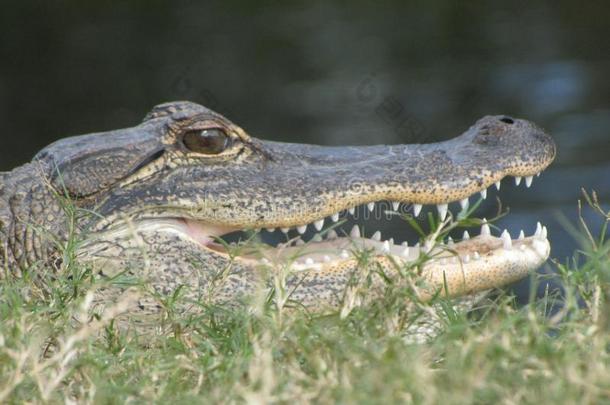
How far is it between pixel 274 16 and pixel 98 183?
1002 centimetres

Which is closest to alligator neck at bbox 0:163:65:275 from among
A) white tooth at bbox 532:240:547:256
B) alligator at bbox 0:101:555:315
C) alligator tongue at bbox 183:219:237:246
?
alligator at bbox 0:101:555:315

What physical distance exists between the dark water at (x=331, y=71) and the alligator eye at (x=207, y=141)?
14.2ft

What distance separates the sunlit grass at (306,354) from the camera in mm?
2590

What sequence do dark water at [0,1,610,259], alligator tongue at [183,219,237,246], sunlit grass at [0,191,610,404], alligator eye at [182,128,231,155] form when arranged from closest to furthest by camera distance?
sunlit grass at [0,191,610,404], alligator tongue at [183,219,237,246], alligator eye at [182,128,231,155], dark water at [0,1,610,259]

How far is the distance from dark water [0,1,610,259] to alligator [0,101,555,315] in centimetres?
408

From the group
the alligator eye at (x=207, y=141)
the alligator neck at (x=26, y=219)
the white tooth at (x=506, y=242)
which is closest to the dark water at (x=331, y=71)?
the white tooth at (x=506, y=242)

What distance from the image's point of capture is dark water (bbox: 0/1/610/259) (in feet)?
35.6

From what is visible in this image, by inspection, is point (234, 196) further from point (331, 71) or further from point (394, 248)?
point (331, 71)

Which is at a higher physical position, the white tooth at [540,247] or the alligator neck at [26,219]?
the alligator neck at [26,219]

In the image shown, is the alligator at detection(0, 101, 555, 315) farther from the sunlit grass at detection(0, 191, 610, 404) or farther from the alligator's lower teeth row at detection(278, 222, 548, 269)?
the sunlit grass at detection(0, 191, 610, 404)

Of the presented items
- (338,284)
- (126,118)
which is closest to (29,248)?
(338,284)

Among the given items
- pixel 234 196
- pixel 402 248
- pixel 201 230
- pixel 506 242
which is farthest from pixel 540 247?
pixel 201 230

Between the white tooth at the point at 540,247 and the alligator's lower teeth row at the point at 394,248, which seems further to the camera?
the white tooth at the point at 540,247

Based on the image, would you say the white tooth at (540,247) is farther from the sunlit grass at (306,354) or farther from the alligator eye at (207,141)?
the alligator eye at (207,141)
